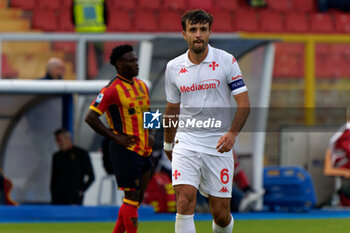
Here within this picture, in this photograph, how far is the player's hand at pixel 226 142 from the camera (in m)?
5.29

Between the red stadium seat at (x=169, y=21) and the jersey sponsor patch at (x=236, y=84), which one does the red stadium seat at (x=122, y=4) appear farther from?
the jersey sponsor patch at (x=236, y=84)

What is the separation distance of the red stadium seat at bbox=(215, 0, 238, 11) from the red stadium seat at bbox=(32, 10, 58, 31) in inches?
143

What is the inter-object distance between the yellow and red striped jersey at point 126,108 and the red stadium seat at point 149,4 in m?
10.4

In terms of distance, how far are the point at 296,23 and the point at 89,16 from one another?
236 inches

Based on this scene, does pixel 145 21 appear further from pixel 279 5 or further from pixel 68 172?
pixel 68 172

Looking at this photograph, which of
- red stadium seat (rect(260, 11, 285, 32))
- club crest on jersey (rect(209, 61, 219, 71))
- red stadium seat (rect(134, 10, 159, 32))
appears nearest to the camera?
club crest on jersey (rect(209, 61, 219, 71))

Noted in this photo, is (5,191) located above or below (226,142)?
below

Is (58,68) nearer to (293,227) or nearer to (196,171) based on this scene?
(293,227)

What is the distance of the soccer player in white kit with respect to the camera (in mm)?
5398

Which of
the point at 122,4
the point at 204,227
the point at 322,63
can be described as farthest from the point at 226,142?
the point at 122,4

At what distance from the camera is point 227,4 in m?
18.0

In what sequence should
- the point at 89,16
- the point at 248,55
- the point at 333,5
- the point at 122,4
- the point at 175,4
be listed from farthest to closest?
the point at 333,5 < the point at 175,4 < the point at 122,4 < the point at 89,16 < the point at 248,55

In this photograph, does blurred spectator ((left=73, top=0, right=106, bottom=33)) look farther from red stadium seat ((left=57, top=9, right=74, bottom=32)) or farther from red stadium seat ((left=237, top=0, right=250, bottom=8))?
red stadium seat ((left=237, top=0, right=250, bottom=8))

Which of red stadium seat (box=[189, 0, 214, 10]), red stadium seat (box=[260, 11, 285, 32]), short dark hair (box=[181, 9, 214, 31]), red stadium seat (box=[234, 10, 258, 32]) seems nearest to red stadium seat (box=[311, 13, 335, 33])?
red stadium seat (box=[260, 11, 285, 32])
